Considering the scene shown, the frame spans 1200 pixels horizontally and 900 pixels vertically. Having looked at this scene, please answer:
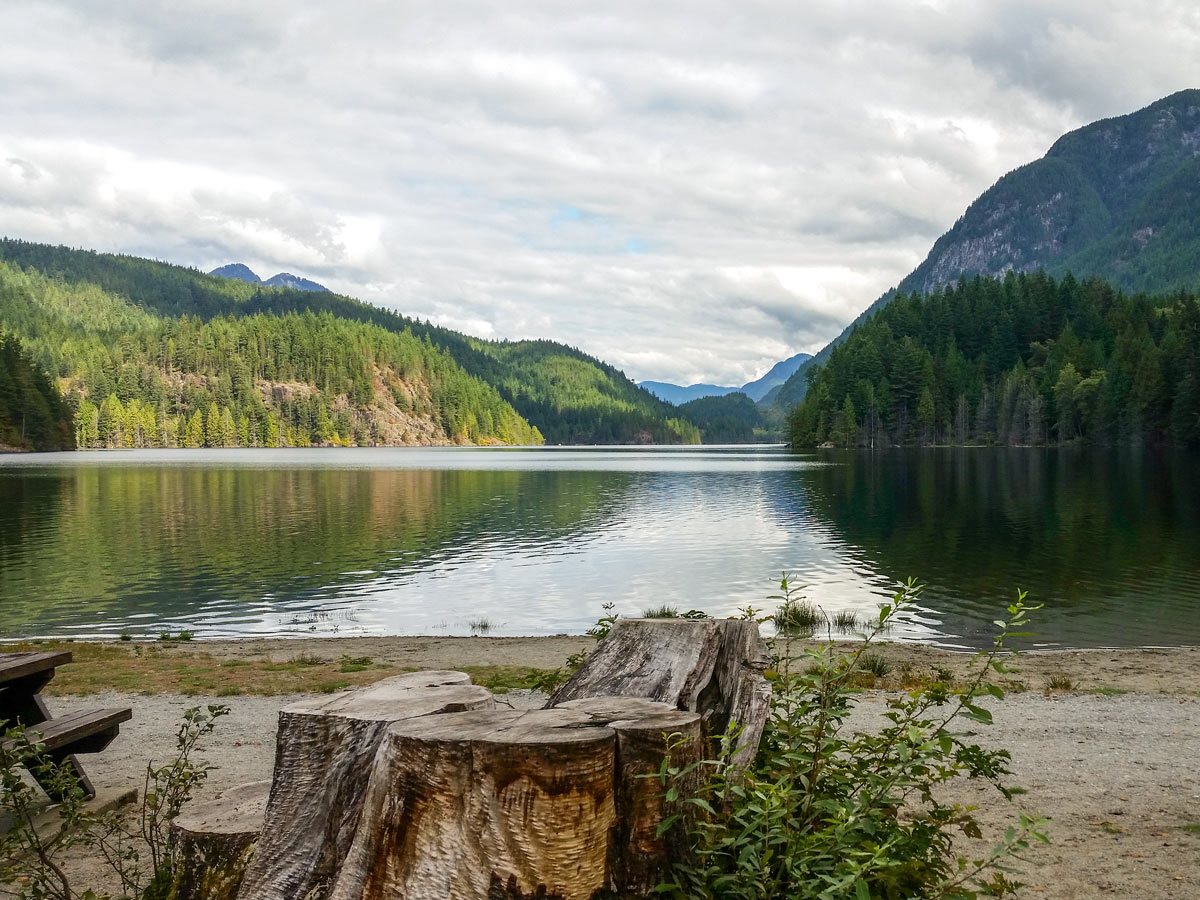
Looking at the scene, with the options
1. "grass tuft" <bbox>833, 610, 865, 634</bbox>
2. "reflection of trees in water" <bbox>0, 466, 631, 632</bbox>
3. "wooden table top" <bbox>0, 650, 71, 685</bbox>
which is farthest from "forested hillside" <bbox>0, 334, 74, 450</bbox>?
"wooden table top" <bbox>0, 650, 71, 685</bbox>

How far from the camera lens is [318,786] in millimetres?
4586

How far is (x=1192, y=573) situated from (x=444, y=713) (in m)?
32.3

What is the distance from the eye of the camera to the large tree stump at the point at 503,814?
13.0 feet

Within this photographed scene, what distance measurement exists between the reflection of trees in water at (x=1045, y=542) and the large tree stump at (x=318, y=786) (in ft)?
65.9

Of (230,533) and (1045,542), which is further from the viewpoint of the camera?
(230,533)

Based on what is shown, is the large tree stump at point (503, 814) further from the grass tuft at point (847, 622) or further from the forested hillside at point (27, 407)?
the forested hillside at point (27, 407)

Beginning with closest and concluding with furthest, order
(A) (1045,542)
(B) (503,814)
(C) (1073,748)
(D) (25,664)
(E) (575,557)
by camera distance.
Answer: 1. (B) (503,814)
2. (D) (25,664)
3. (C) (1073,748)
4. (E) (575,557)
5. (A) (1045,542)

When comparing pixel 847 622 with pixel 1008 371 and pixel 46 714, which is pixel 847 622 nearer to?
pixel 46 714

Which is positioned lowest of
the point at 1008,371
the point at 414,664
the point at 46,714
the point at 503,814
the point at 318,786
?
the point at 414,664

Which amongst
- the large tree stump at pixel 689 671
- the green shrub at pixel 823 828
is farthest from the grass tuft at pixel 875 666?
the green shrub at pixel 823 828

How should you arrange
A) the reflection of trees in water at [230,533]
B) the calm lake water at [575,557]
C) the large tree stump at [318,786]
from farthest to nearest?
the reflection of trees in water at [230,533] < the calm lake water at [575,557] < the large tree stump at [318,786]

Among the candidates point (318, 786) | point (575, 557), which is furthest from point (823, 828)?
point (575, 557)

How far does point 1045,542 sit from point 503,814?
38.7 meters

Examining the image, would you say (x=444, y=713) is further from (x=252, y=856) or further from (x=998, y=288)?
(x=998, y=288)
